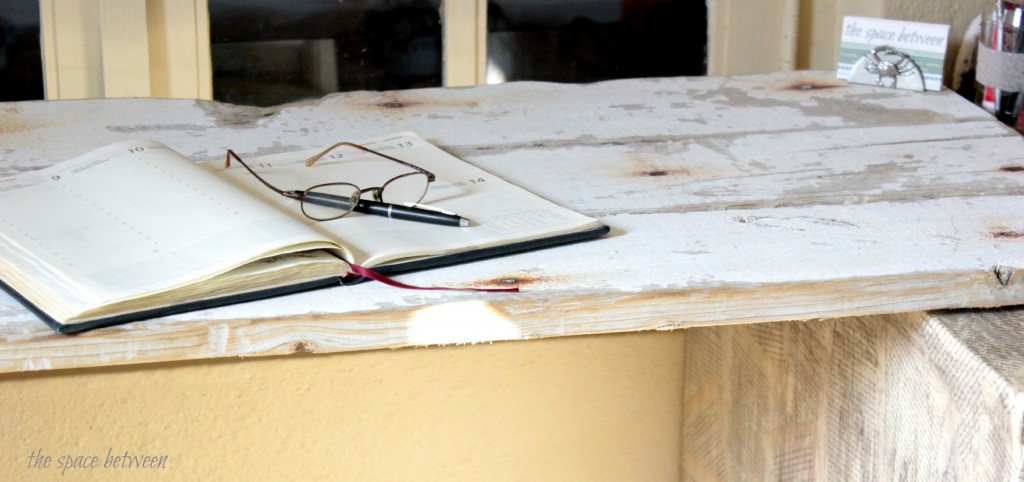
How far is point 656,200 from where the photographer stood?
1.00 m

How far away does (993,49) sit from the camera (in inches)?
52.8

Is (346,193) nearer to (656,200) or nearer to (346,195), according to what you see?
(346,195)

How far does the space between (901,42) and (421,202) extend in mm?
713

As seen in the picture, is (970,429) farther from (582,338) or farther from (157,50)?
(157,50)

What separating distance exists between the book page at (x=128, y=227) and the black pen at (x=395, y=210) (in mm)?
73

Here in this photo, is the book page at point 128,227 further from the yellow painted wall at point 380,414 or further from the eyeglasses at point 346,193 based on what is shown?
the yellow painted wall at point 380,414

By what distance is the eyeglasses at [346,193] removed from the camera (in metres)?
0.91

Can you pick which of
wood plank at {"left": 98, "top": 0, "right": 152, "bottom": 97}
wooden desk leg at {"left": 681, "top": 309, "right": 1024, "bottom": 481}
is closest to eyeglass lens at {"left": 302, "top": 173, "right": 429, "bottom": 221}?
wooden desk leg at {"left": 681, "top": 309, "right": 1024, "bottom": 481}

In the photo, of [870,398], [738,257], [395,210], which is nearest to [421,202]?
[395,210]

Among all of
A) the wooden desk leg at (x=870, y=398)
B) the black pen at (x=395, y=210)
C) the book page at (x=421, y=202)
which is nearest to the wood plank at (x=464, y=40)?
the wooden desk leg at (x=870, y=398)

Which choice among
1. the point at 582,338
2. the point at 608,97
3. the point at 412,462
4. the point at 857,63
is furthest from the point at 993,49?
the point at 412,462

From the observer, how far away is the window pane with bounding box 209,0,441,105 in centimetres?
180

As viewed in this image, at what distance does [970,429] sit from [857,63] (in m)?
0.67

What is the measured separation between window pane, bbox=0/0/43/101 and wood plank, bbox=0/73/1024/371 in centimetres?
49
